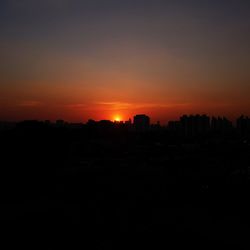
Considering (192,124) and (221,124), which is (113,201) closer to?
(192,124)

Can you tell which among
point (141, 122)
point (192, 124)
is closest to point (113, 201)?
point (192, 124)

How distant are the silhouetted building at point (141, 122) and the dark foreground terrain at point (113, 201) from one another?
97499 millimetres

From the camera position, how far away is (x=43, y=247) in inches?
502

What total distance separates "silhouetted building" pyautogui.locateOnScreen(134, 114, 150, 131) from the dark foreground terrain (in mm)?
97499

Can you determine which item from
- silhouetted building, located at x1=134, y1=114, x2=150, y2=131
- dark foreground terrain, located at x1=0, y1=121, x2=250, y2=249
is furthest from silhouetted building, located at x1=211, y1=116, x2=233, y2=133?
dark foreground terrain, located at x1=0, y1=121, x2=250, y2=249

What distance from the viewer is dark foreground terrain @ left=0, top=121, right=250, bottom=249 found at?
1383 centimetres

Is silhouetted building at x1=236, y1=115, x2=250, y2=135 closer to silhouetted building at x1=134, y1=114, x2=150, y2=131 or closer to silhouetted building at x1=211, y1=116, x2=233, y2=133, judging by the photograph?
silhouetted building at x1=211, y1=116, x2=233, y2=133

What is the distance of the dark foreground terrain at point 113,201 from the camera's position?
45.4 feet

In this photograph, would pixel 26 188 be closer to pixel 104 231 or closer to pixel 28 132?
pixel 28 132

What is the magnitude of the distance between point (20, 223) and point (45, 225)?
1.42m

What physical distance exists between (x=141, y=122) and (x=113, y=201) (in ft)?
376

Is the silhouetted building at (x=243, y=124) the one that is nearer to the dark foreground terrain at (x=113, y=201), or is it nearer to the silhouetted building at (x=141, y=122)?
the silhouetted building at (x=141, y=122)

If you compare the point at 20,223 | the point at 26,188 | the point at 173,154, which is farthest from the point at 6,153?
the point at 173,154

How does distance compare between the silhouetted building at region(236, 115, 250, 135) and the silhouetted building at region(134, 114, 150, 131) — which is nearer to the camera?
the silhouetted building at region(236, 115, 250, 135)
